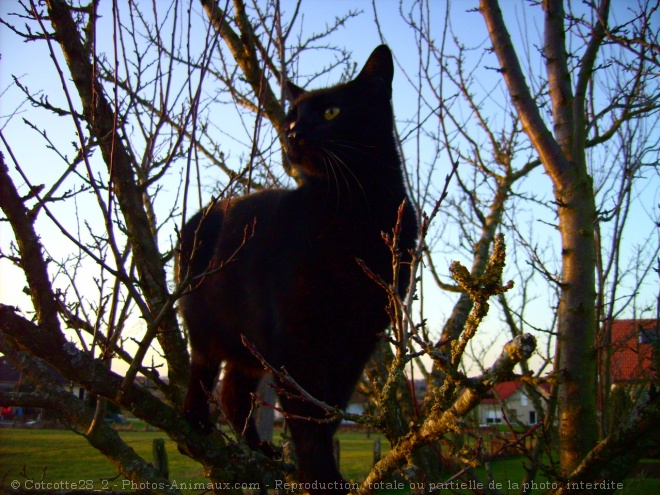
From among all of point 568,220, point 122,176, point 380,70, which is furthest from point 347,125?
point 568,220

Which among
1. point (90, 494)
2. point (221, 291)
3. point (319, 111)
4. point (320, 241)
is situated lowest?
point (90, 494)

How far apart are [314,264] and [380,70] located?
110 centimetres

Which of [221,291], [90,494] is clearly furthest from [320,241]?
[90,494]

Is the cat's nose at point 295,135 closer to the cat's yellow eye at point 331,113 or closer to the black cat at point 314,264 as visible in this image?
the black cat at point 314,264

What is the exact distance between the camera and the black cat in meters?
2.16

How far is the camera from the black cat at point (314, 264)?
2.16 m

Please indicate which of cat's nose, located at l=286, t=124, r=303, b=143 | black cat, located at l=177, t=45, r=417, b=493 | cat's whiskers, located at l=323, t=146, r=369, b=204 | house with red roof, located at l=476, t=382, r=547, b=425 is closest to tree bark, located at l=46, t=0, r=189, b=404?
black cat, located at l=177, t=45, r=417, b=493

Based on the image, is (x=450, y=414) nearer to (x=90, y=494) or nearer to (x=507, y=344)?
(x=507, y=344)

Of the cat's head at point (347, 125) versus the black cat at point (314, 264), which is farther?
the cat's head at point (347, 125)

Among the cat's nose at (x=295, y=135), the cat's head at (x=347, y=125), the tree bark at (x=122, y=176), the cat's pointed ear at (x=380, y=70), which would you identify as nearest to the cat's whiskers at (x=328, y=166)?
the cat's head at (x=347, y=125)

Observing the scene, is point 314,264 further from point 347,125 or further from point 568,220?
point 568,220

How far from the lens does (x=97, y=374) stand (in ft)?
6.08

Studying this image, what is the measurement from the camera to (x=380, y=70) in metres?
2.64

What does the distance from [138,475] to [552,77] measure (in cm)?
290
